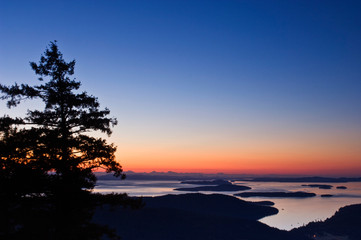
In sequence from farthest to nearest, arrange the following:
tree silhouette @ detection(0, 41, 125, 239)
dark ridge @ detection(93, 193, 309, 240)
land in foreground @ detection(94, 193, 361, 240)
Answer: land in foreground @ detection(94, 193, 361, 240), dark ridge @ detection(93, 193, 309, 240), tree silhouette @ detection(0, 41, 125, 239)

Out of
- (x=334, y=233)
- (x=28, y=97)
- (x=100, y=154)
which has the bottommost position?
(x=334, y=233)

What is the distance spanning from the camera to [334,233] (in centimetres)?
19550

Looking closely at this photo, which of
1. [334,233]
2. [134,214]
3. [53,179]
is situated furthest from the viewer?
[334,233]

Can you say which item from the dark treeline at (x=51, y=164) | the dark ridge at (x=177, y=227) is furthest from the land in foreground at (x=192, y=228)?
the dark treeline at (x=51, y=164)

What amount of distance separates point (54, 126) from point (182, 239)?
165087 mm

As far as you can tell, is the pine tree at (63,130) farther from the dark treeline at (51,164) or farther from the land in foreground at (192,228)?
the land in foreground at (192,228)

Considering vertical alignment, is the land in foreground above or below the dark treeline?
below

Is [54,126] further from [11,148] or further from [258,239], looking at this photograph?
[258,239]

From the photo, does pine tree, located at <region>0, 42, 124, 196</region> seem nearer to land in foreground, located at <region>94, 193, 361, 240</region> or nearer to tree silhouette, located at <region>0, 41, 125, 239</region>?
tree silhouette, located at <region>0, 41, 125, 239</region>

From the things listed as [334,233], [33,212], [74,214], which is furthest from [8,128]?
[334,233]

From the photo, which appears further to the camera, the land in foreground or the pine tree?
the land in foreground

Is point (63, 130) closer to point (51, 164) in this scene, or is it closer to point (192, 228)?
point (51, 164)

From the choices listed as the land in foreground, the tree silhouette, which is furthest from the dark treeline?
the land in foreground

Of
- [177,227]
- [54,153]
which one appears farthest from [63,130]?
[177,227]
